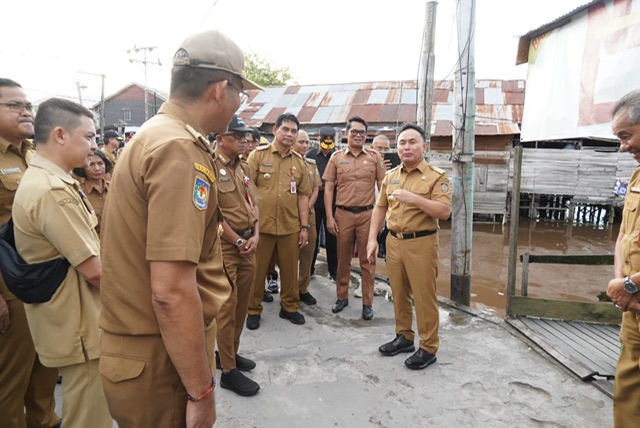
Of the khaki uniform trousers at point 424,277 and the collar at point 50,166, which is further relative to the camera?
the khaki uniform trousers at point 424,277

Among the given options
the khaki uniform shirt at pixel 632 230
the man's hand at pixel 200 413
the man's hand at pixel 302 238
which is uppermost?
the khaki uniform shirt at pixel 632 230

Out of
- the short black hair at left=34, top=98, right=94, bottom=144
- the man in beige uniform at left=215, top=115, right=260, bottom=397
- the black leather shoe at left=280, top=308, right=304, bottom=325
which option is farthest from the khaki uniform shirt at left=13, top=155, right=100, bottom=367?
the black leather shoe at left=280, top=308, right=304, bottom=325

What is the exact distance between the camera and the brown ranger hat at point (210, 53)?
1.27m

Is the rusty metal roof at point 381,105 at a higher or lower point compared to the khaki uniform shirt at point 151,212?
higher

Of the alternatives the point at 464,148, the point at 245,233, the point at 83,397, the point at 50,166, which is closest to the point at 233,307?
the point at 245,233

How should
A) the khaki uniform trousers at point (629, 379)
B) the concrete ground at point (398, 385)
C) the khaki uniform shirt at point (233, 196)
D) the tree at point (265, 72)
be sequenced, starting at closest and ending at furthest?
the khaki uniform trousers at point (629, 379)
the concrete ground at point (398, 385)
the khaki uniform shirt at point (233, 196)
the tree at point (265, 72)

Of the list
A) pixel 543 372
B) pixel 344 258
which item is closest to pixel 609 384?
pixel 543 372

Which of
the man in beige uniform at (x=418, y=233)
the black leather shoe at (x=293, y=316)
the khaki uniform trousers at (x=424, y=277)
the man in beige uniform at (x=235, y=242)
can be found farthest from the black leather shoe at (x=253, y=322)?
the khaki uniform trousers at (x=424, y=277)

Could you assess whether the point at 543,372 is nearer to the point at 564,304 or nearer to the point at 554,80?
the point at 564,304

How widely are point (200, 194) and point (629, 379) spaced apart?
2.45m

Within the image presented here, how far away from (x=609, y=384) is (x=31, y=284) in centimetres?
371

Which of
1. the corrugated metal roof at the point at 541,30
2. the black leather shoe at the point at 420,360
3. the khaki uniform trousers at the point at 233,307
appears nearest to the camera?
the khaki uniform trousers at the point at 233,307

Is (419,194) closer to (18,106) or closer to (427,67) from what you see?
(18,106)

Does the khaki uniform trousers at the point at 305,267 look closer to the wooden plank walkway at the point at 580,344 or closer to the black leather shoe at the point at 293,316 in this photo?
the black leather shoe at the point at 293,316
